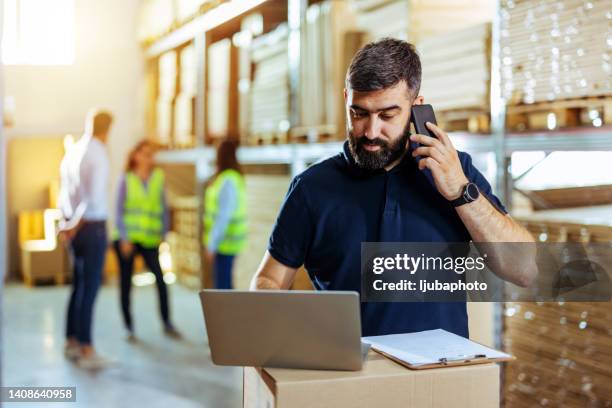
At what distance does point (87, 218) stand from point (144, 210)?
3.49 feet

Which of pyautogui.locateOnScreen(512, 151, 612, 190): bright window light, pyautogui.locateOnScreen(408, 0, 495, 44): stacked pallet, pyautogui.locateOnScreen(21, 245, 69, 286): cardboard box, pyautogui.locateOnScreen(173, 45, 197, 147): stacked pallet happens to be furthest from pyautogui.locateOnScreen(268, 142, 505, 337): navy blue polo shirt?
pyautogui.locateOnScreen(21, 245, 69, 286): cardboard box

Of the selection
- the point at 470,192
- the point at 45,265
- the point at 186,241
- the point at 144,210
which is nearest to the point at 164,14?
the point at 186,241

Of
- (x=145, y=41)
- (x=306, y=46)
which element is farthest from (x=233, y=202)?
(x=145, y=41)

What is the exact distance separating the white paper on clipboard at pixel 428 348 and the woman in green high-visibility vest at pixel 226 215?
4.12 meters

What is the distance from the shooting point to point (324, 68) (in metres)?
5.79

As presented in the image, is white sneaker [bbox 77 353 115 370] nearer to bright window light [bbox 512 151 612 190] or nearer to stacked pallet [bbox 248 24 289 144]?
stacked pallet [bbox 248 24 289 144]

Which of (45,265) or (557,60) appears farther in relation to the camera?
(45,265)

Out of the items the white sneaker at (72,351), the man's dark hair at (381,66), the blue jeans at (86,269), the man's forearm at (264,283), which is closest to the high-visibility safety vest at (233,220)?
the blue jeans at (86,269)

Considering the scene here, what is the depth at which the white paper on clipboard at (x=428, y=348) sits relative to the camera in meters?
1.79

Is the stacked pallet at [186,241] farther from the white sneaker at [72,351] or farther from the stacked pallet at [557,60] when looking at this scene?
the stacked pallet at [557,60]

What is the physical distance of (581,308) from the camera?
3.49 metres

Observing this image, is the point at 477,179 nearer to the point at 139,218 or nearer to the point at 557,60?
the point at 557,60

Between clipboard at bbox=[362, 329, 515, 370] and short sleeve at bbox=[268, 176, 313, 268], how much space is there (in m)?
0.56

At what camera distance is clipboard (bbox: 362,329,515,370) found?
177 cm
